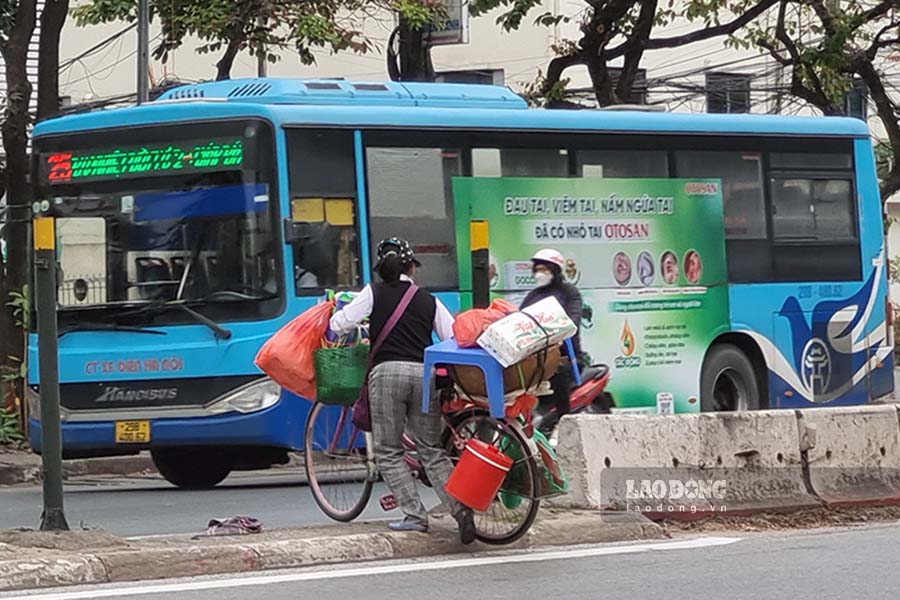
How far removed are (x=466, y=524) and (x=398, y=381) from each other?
89cm

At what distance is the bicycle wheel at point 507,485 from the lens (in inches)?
349

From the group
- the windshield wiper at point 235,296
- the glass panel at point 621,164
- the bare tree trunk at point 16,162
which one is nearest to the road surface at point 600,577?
the windshield wiper at point 235,296

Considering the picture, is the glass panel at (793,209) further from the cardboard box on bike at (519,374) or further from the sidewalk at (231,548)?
the cardboard box on bike at (519,374)

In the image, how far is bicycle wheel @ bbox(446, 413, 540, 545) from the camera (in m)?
8.88

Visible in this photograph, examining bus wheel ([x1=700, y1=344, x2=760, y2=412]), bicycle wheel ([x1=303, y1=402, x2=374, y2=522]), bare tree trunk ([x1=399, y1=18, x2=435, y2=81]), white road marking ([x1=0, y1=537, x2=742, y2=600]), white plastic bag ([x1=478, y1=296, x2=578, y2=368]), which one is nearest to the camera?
white road marking ([x1=0, y1=537, x2=742, y2=600])

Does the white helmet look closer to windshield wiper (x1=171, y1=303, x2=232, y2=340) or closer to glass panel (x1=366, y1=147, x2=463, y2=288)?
glass panel (x1=366, y1=147, x2=463, y2=288)

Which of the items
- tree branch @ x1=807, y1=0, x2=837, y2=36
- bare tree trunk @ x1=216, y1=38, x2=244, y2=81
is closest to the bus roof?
bare tree trunk @ x1=216, y1=38, x2=244, y2=81

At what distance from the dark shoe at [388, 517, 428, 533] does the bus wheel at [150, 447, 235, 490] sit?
17.1ft

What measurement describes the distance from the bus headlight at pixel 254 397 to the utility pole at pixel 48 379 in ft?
12.1

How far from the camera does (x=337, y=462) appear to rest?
10.2 m

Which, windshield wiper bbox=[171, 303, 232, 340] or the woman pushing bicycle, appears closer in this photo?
the woman pushing bicycle

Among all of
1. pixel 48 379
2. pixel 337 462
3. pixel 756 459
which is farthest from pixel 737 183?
pixel 48 379

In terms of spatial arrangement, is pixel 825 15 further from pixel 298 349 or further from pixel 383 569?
pixel 383 569

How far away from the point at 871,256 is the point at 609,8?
6.64 meters
